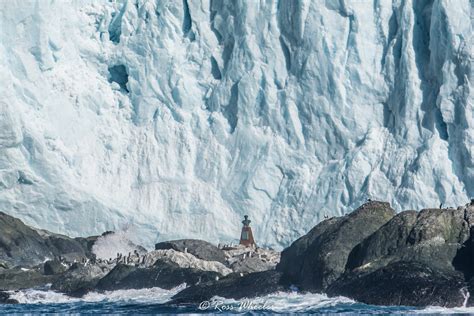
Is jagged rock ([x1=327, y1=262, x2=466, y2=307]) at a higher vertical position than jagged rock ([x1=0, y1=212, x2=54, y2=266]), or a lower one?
lower

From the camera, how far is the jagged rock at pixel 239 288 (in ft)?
93.4

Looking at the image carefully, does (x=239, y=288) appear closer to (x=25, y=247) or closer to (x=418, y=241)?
(x=418, y=241)

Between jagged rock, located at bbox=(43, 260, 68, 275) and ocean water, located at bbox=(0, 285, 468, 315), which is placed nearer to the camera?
ocean water, located at bbox=(0, 285, 468, 315)

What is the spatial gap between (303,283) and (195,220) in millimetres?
19518

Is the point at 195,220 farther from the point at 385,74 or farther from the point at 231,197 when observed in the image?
the point at 385,74

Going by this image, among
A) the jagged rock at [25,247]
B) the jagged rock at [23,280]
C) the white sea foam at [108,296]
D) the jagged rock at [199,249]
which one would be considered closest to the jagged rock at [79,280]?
the white sea foam at [108,296]

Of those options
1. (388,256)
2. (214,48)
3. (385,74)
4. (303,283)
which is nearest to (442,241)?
(388,256)

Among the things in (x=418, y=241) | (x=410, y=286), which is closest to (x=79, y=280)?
(x=418, y=241)

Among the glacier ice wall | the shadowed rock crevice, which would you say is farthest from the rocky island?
the shadowed rock crevice

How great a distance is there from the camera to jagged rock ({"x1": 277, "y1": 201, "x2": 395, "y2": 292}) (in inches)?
1070

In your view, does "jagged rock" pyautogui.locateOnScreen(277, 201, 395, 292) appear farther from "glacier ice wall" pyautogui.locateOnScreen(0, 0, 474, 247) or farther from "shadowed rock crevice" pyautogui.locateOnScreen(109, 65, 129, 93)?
"shadowed rock crevice" pyautogui.locateOnScreen(109, 65, 129, 93)

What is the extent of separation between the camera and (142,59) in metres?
48.1

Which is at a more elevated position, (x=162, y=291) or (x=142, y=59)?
(x=142, y=59)

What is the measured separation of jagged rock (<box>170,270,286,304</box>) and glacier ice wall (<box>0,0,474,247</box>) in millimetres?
15318
